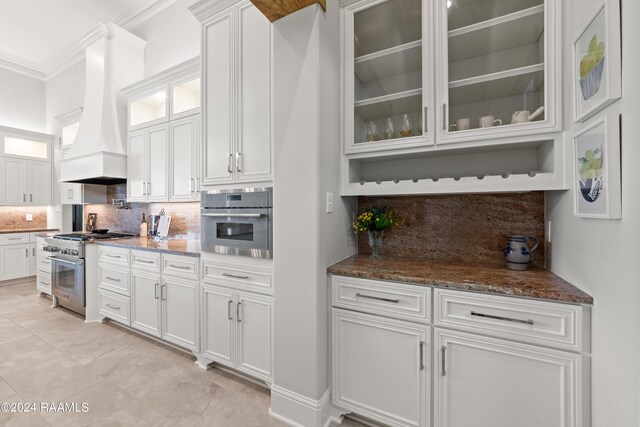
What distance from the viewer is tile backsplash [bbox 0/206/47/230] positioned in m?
4.86

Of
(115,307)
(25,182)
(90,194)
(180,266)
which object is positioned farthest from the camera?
(25,182)

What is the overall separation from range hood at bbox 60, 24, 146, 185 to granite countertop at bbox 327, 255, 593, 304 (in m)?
3.36

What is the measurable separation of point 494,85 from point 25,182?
7.00 m

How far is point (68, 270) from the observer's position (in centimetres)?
333

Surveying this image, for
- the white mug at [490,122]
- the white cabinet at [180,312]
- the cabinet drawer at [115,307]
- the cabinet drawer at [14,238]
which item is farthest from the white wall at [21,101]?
the white mug at [490,122]

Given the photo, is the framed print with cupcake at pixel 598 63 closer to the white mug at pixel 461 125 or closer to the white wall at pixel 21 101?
the white mug at pixel 461 125

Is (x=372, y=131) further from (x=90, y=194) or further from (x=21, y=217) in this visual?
(x=21, y=217)

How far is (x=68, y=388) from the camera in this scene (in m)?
2.02

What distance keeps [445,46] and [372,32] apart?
1.78 ft

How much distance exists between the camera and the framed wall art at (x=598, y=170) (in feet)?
3.11

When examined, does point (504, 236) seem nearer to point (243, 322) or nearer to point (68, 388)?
point (243, 322)

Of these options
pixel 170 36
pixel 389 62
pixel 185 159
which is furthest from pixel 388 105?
pixel 170 36

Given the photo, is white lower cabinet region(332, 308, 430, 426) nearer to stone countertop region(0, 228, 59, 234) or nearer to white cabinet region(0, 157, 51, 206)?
stone countertop region(0, 228, 59, 234)

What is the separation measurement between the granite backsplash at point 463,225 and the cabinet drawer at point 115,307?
2675mm
